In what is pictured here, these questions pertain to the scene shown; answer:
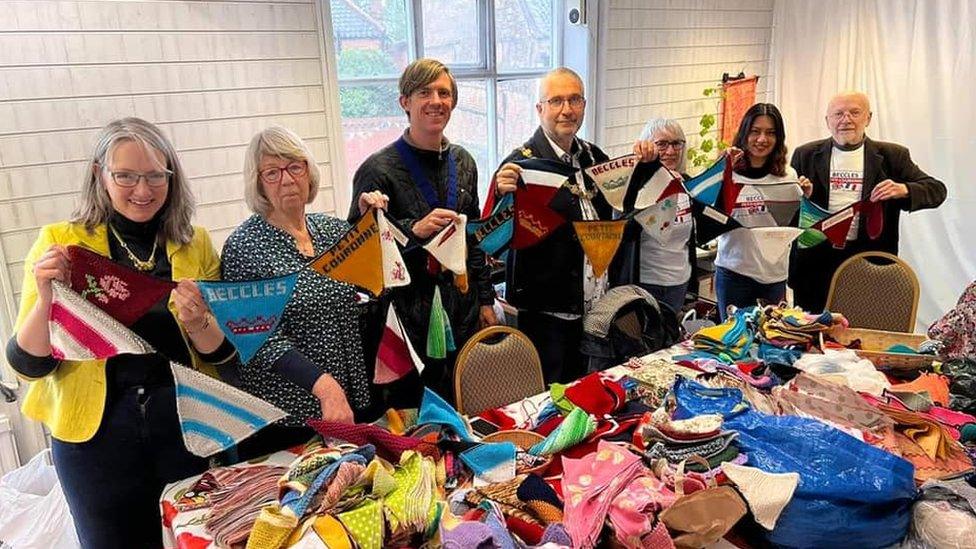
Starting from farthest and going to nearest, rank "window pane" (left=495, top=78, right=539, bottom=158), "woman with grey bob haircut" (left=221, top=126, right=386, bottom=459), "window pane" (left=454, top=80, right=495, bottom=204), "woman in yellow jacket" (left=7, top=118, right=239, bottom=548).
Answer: "window pane" (left=495, top=78, right=539, bottom=158) < "window pane" (left=454, top=80, right=495, bottom=204) < "woman with grey bob haircut" (left=221, top=126, right=386, bottom=459) < "woman in yellow jacket" (left=7, top=118, right=239, bottom=548)

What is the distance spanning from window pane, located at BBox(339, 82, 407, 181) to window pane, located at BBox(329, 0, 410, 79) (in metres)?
0.09

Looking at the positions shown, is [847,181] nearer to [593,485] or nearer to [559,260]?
[559,260]

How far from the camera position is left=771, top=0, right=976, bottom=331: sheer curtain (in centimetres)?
438

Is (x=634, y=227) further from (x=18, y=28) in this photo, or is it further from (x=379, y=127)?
(x=18, y=28)

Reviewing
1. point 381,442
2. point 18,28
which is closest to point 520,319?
point 381,442

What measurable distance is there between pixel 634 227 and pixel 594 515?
1646 mm

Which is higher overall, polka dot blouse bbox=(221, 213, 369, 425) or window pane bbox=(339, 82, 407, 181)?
window pane bbox=(339, 82, 407, 181)

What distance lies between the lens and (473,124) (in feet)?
13.6

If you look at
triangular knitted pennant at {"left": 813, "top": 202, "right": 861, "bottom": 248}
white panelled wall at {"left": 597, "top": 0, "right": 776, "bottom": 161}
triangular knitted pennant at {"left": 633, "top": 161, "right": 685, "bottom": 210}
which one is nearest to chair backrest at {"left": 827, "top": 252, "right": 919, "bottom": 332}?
triangular knitted pennant at {"left": 813, "top": 202, "right": 861, "bottom": 248}

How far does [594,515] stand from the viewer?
1.37 m

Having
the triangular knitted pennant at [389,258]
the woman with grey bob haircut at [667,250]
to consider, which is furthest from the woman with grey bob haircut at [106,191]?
the woman with grey bob haircut at [667,250]

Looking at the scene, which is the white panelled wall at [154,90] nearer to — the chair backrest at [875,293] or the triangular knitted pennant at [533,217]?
the triangular knitted pennant at [533,217]

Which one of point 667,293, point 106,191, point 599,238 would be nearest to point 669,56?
point 667,293

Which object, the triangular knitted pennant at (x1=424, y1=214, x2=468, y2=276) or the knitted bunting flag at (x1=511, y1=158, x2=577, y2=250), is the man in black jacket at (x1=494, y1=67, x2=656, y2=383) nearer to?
the knitted bunting flag at (x1=511, y1=158, x2=577, y2=250)
